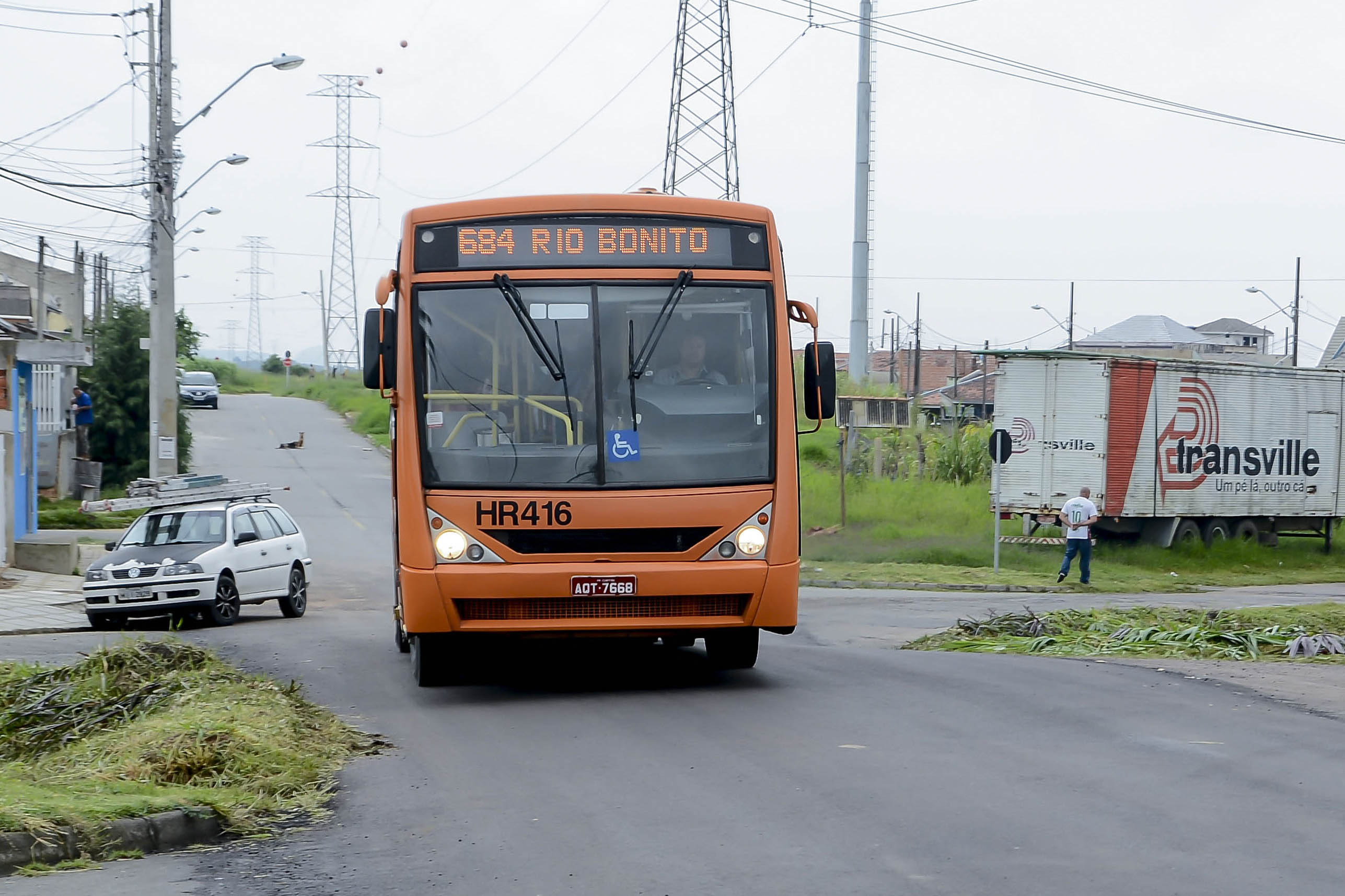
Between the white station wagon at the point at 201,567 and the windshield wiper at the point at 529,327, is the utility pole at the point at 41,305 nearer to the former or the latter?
the white station wagon at the point at 201,567

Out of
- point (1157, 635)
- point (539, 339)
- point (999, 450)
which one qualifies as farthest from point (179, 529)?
point (999, 450)

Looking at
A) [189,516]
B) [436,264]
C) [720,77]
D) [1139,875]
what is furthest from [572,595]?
[720,77]

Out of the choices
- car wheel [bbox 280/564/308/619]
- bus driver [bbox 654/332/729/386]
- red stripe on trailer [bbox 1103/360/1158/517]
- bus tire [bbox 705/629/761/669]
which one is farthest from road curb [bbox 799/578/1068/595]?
bus driver [bbox 654/332/729/386]

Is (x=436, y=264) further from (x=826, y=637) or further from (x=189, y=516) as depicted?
(x=189, y=516)

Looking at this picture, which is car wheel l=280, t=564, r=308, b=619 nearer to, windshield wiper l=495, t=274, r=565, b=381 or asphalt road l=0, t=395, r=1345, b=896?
asphalt road l=0, t=395, r=1345, b=896

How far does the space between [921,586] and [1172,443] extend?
716 cm

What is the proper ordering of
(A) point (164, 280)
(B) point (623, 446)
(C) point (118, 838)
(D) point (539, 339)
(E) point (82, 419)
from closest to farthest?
(C) point (118, 838), (B) point (623, 446), (D) point (539, 339), (A) point (164, 280), (E) point (82, 419)

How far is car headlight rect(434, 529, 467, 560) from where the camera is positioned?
9828mm

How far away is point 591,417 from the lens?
10008 mm

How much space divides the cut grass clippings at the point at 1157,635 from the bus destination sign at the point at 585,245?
17.3ft

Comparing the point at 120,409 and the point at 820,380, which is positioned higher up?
the point at 820,380

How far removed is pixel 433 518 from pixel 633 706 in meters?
1.84

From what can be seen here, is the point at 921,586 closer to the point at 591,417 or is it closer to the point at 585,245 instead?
the point at 585,245

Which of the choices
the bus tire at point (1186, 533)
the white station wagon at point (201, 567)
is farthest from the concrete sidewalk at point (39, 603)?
the bus tire at point (1186, 533)
